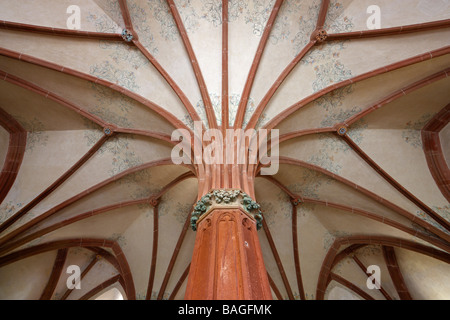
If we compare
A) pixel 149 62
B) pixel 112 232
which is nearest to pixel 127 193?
pixel 112 232

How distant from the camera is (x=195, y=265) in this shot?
15.3ft

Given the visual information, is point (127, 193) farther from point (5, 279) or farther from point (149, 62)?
point (5, 279)

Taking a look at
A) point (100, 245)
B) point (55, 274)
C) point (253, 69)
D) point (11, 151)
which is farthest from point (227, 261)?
point (55, 274)

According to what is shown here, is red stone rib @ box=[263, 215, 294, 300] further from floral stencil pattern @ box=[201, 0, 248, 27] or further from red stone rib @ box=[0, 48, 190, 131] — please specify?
floral stencil pattern @ box=[201, 0, 248, 27]

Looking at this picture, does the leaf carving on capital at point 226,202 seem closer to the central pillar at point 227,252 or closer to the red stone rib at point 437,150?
the central pillar at point 227,252

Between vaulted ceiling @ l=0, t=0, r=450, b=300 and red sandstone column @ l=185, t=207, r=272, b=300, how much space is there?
9.34 feet

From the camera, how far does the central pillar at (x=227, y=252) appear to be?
162 inches

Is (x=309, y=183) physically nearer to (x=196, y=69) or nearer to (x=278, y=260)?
(x=278, y=260)

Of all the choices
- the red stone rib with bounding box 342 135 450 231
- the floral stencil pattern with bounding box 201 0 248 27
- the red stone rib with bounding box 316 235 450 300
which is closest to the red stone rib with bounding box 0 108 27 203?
the floral stencil pattern with bounding box 201 0 248 27

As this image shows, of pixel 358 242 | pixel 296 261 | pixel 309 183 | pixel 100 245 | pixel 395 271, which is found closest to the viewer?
pixel 309 183

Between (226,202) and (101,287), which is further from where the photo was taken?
(101,287)

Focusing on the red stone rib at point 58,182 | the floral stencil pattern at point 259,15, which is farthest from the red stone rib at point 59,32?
the floral stencil pattern at point 259,15

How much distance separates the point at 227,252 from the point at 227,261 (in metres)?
0.16

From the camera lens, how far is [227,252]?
455 cm
